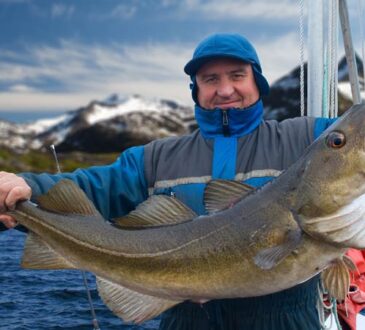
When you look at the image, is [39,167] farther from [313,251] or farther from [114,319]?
[313,251]

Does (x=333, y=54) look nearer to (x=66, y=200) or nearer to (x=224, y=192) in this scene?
(x=224, y=192)

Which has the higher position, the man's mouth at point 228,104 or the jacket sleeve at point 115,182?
the man's mouth at point 228,104

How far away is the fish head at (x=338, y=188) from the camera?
3572mm

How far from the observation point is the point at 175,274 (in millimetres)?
4117

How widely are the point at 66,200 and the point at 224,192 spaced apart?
127 centimetres

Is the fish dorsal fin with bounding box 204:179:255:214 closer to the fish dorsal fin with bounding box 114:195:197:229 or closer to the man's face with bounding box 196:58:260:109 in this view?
the fish dorsal fin with bounding box 114:195:197:229

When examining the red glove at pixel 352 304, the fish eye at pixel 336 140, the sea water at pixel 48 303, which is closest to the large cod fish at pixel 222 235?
the fish eye at pixel 336 140

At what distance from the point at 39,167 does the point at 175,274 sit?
59711 millimetres

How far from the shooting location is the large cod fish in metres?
3.64

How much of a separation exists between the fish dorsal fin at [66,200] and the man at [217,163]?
0.58 feet

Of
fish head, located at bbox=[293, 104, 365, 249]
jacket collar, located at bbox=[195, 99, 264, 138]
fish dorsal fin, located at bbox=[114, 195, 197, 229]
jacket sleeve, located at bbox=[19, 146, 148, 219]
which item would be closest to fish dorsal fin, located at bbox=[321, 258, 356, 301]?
fish head, located at bbox=[293, 104, 365, 249]

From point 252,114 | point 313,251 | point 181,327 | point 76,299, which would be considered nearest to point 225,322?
point 181,327

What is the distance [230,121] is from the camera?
4.95 meters

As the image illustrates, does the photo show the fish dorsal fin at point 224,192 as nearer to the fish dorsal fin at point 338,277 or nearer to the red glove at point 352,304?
the fish dorsal fin at point 338,277
